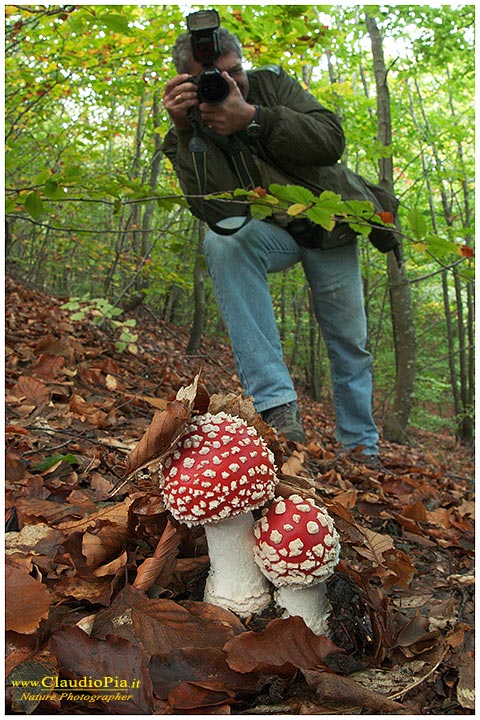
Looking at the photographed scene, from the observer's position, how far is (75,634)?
3.58 ft

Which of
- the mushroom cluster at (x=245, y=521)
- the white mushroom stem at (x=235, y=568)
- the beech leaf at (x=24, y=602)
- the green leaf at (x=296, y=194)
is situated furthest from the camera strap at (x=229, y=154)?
the beech leaf at (x=24, y=602)

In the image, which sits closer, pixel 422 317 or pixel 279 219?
pixel 279 219

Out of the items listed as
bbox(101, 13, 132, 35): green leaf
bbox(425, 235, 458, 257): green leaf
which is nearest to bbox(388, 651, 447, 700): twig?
bbox(425, 235, 458, 257): green leaf

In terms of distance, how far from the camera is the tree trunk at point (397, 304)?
20.4 feet

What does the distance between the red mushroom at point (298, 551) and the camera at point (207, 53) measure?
2.39m

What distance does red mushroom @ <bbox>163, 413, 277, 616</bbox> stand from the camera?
120 centimetres

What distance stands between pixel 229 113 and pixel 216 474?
238 centimetres

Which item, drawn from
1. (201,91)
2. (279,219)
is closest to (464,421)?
(279,219)

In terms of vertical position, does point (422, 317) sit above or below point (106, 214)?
below

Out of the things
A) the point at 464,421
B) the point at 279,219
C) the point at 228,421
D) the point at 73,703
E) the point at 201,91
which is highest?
the point at 201,91

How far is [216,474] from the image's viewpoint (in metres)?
1.20

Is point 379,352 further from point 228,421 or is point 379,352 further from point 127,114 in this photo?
point 228,421

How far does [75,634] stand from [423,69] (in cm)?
821

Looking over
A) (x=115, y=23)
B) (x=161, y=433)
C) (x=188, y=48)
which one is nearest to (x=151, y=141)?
(x=188, y=48)
